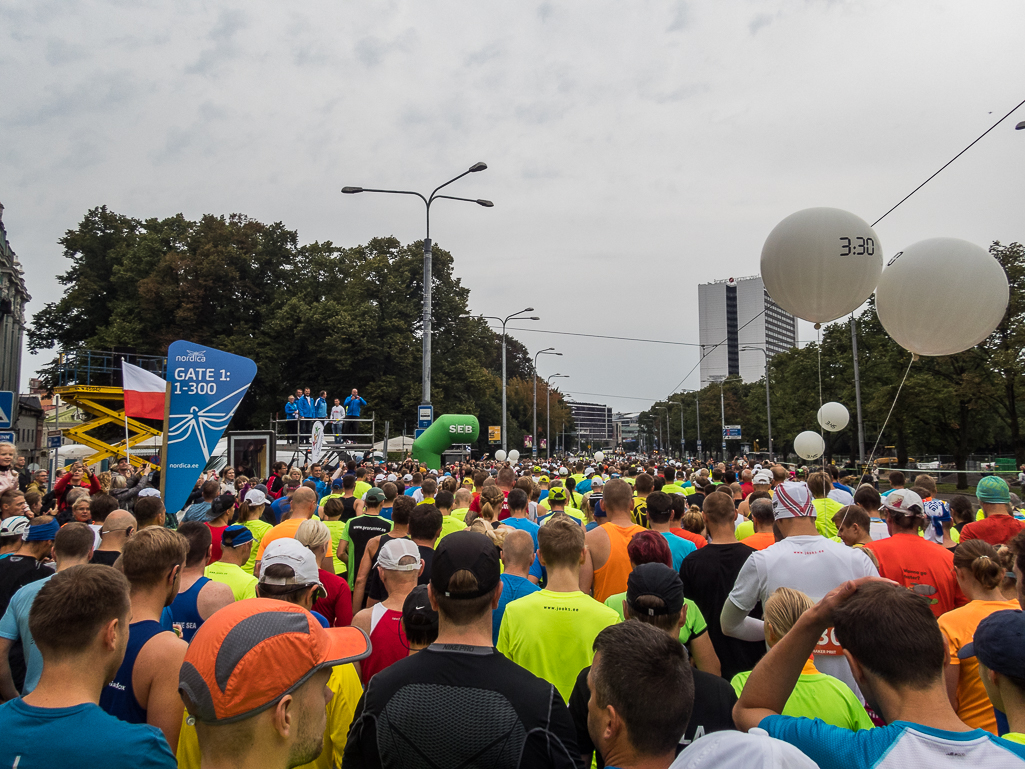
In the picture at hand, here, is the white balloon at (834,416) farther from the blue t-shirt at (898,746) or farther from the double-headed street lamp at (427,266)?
the blue t-shirt at (898,746)

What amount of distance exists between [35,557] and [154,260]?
4078cm

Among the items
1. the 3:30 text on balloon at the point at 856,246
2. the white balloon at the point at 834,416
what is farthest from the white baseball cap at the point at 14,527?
the white balloon at the point at 834,416

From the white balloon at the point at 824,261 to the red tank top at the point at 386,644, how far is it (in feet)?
16.4

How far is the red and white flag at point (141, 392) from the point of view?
12.8 meters

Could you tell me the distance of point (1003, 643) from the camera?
7.02ft

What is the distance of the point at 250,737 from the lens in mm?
1727

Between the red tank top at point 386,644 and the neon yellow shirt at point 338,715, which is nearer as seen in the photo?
the neon yellow shirt at point 338,715

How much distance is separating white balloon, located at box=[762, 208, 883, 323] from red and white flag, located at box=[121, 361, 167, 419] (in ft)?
36.1

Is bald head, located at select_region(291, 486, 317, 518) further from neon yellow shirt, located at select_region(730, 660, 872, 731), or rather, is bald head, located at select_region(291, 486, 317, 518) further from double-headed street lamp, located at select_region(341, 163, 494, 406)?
double-headed street lamp, located at select_region(341, 163, 494, 406)

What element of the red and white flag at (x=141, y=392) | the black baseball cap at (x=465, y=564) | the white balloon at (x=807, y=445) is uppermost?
the red and white flag at (x=141, y=392)

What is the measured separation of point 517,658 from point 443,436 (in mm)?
19303

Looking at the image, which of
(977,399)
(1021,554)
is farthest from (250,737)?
(977,399)

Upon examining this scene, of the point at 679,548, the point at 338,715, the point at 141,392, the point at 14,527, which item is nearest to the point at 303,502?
the point at 14,527

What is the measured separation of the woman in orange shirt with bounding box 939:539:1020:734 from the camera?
3.05 m
